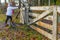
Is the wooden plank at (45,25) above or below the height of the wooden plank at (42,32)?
above

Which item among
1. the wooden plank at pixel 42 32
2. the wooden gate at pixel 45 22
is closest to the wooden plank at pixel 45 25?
the wooden gate at pixel 45 22

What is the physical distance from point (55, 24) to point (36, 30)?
269 cm

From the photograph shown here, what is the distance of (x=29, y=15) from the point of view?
39.0 feet

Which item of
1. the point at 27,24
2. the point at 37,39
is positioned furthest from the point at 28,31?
the point at 37,39

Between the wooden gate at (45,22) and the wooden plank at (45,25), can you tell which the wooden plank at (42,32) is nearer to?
the wooden gate at (45,22)

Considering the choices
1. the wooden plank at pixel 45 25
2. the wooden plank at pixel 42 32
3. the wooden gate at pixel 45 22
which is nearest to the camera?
the wooden gate at pixel 45 22

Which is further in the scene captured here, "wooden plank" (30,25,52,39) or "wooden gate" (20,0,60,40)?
"wooden plank" (30,25,52,39)

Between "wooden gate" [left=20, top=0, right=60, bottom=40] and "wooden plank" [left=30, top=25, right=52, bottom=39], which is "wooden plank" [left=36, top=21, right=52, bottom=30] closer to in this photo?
"wooden gate" [left=20, top=0, right=60, bottom=40]

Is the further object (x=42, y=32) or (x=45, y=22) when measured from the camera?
(x=45, y=22)

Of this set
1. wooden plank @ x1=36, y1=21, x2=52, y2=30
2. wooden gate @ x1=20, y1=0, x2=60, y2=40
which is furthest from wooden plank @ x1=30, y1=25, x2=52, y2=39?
wooden plank @ x1=36, y1=21, x2=52, y2=30

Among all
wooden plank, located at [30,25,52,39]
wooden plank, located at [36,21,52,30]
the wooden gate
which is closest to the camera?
the wooden gate

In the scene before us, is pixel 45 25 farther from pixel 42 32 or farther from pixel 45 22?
pixel 45 22

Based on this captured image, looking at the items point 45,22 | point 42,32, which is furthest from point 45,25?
point 45,22

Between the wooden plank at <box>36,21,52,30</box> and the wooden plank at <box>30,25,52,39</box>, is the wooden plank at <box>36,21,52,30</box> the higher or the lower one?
the higher one
